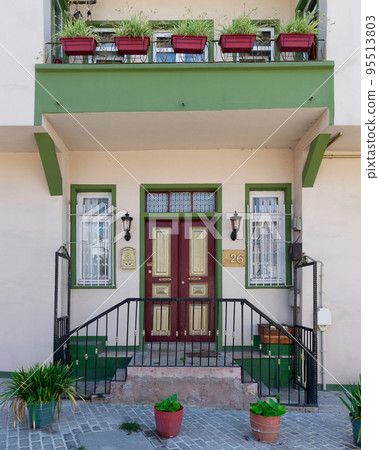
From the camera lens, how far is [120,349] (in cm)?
698

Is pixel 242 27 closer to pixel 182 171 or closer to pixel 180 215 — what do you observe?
pixel 182 171

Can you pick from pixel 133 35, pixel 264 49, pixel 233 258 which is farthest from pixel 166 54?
pixel 233 258

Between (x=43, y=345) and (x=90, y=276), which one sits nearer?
(x=43, y=345)

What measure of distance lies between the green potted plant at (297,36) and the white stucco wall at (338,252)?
6.15ft

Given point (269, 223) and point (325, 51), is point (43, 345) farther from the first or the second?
point (325, 51)

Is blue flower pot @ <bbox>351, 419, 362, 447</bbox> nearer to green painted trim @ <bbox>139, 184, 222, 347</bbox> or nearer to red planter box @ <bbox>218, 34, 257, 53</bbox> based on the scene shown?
green painted trim @ <bbox>139, 184, 222, 347</bbox>

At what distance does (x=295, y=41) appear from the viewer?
5.78 meters

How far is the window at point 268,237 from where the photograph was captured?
7215 mm

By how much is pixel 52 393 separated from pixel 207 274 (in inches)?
132

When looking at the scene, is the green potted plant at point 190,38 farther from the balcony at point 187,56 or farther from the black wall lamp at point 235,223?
the black wall lamp at point 235,223

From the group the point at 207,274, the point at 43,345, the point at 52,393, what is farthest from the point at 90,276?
the point at 52,393
